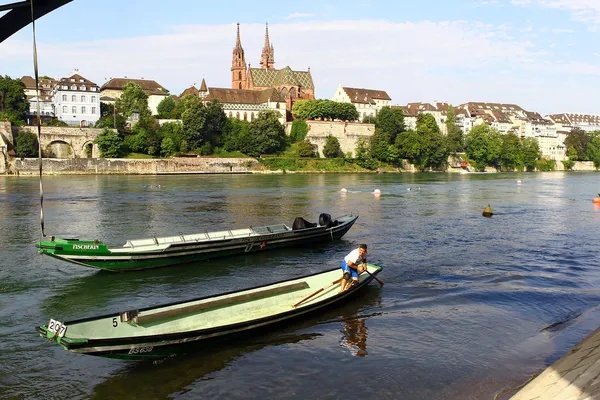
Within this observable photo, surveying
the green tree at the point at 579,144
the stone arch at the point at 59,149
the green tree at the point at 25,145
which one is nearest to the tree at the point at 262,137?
the stone arch at the point at 59,149

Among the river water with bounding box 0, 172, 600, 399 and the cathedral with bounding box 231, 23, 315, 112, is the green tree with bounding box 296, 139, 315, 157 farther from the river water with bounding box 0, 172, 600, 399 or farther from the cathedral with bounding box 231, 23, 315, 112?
the river water with bounding box 0, 172, 600, 399

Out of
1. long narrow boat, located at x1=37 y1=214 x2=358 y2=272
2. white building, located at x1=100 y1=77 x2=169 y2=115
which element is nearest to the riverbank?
white building, located at x1=100 y1=77 x2=169 y2=115

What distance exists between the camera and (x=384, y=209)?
133 ft

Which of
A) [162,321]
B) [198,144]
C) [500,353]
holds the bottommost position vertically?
[500,353]

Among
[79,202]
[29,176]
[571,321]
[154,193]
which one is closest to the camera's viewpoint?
[571,321]

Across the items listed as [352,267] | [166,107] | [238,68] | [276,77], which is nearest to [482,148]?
[276,77]

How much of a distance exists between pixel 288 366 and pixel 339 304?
Result: 410 cm

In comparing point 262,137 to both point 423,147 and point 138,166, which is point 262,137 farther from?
point 423,147

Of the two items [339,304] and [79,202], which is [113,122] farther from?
[339,304]

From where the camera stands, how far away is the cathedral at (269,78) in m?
140

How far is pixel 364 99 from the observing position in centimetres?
15662

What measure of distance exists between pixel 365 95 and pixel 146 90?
61802 mm

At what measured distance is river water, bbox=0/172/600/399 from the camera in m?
10.5

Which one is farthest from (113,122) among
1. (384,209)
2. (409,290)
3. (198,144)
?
(409,290)
